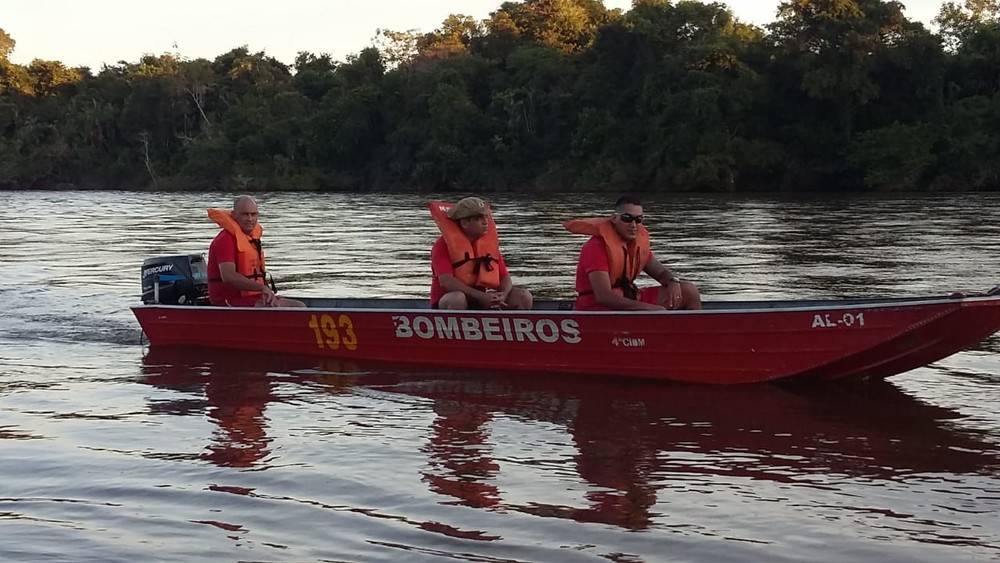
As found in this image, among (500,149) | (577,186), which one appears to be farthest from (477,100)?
(577,186)

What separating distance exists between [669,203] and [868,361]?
1131 inches

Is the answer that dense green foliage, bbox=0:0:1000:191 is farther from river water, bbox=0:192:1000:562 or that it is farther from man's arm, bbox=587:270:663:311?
man's arm, bbox=587:270:663:311

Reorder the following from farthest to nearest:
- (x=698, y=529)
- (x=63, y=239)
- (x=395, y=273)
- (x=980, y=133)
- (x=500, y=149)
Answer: (x=500, y=149), (x=980, y=133), (x=63, y=239), (x=395, y=273), (x=698, y=529)

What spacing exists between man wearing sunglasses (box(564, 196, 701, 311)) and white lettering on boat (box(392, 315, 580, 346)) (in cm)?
25

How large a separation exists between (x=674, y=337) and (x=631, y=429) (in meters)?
1.29

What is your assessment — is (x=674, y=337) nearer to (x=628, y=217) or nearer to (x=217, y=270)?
(x=628, y=217)

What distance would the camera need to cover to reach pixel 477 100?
60.6 m

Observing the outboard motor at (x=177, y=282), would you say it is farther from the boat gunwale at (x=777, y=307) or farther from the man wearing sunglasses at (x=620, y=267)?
the man wearing sunglasses at (x=620, y=267)

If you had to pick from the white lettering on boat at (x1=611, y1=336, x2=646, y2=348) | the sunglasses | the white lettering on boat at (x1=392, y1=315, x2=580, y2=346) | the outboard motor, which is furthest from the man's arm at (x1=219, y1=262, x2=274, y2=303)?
the sunglasses

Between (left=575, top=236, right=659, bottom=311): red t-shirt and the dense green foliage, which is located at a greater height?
the dense green foliage

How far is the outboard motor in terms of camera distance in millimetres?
10719

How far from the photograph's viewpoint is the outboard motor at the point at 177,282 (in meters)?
10.7

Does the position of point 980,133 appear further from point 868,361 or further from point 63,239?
point 868,361

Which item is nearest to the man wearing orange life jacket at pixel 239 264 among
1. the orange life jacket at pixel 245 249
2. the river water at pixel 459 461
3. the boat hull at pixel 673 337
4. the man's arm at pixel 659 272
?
the orange life jacket at pixel 245 249
